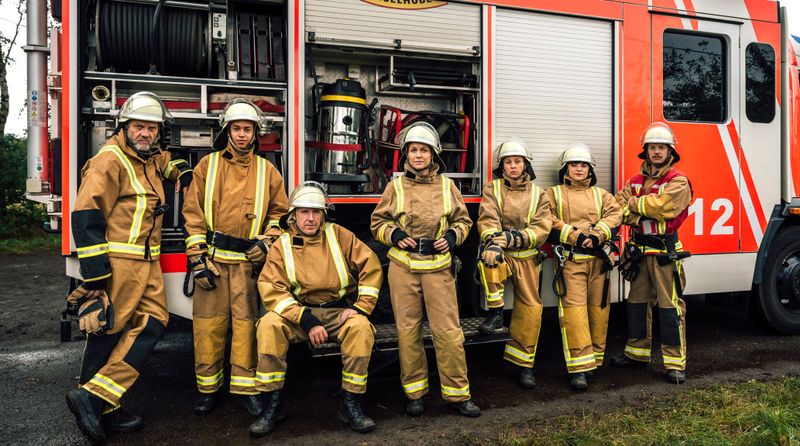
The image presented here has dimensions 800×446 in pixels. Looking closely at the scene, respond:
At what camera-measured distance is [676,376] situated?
425 centimetres

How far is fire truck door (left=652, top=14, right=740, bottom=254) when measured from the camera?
16.0 feet

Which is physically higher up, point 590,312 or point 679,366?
point 590,312

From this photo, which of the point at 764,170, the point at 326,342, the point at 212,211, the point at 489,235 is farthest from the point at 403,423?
the point at 764,170

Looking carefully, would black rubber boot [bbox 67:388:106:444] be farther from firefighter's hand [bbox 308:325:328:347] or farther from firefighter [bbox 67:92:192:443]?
firefighter's hand [bbox 308:325:328:347]

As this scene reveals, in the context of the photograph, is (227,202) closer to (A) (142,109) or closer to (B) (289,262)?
(B) (289,262)

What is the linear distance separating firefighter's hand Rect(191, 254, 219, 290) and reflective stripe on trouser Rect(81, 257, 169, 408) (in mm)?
246

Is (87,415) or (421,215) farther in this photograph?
(421,215)

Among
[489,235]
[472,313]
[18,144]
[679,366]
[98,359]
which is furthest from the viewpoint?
[18,144]

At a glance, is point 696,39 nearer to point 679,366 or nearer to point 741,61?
point 741,61

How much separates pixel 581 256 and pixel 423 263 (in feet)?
4.25

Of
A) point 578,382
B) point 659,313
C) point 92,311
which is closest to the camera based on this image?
point 92,311

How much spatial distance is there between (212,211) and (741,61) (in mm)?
4497

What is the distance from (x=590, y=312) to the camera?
4.39 metres

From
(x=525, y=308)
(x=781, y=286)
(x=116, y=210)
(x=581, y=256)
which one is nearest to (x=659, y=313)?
(x=581, y=256)
